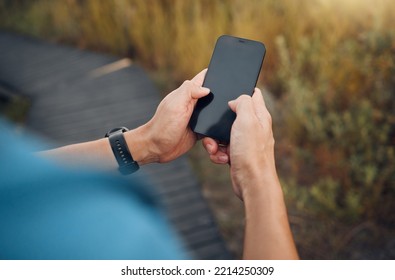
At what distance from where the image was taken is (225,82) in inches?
59.6

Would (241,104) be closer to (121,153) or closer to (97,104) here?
(121,153)

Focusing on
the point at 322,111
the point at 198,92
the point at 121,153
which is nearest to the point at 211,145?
the point at 198,92

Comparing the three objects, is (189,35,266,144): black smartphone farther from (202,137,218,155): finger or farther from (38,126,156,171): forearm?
(38,126,156,171): forearm

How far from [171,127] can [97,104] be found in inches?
76.3

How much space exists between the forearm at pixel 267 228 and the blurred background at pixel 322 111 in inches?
39.2

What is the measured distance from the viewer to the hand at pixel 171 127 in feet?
4.83

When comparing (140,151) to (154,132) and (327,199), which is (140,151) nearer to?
(154,132)

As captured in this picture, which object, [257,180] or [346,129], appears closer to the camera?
[257,180]

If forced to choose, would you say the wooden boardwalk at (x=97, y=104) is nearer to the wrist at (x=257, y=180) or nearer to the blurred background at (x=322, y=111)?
the blurred background at (x=322, y=111)

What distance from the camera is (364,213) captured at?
205 centimetres

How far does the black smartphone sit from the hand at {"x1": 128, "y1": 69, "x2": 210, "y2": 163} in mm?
37
